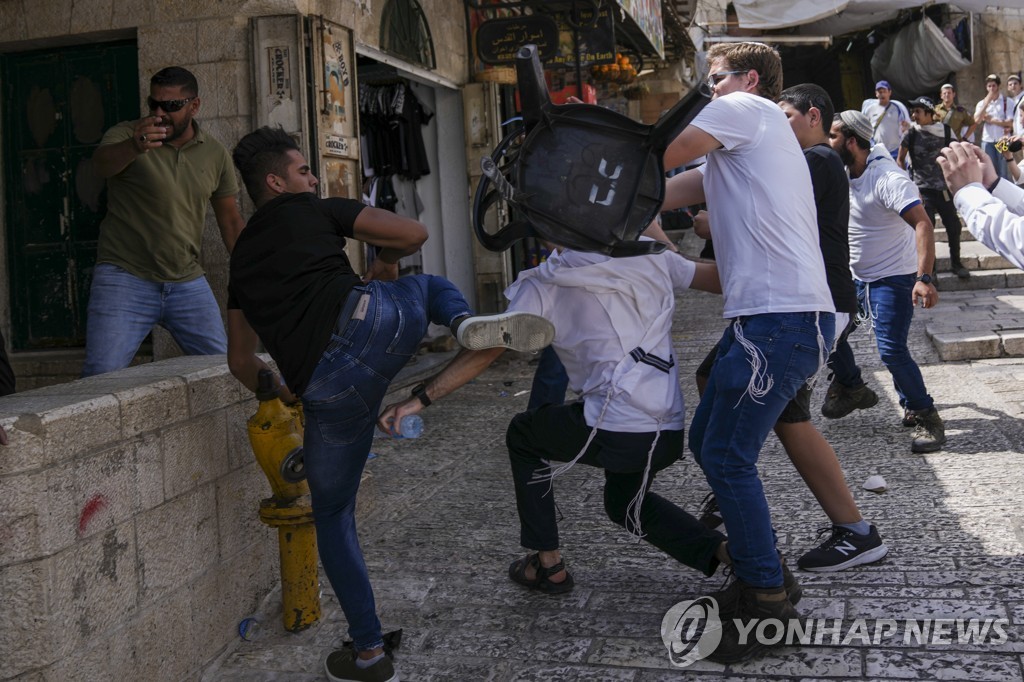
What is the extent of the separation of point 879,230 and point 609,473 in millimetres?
2981

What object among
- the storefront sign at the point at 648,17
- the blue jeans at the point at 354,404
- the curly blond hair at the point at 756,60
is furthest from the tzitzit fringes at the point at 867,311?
the storefront sign at the point at 648,17

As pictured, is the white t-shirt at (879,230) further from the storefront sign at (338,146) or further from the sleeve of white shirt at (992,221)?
Answer: the storefront sign at (338,146)

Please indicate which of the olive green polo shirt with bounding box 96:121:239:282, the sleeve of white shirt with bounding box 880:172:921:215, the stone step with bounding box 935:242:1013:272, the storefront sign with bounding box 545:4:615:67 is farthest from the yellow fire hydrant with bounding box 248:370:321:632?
the stone step with bounding box 935:242:1013:272

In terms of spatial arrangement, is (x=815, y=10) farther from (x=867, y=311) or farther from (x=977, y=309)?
(x=867, y=311)

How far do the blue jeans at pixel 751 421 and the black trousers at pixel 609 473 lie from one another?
231 mm

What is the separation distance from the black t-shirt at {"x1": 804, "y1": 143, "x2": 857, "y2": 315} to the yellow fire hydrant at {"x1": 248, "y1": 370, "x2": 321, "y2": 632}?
2.40 m

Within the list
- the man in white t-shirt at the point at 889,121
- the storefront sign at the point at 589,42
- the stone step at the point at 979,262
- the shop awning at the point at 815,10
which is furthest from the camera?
the shop awning at the point at 815,10

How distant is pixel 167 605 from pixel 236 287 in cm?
113

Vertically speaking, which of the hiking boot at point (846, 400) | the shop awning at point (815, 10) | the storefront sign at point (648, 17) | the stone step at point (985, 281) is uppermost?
the shop awning at point (815, 10)

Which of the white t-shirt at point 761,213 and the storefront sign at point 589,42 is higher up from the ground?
the storefront sign at point 589,42

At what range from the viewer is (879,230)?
19.1ft

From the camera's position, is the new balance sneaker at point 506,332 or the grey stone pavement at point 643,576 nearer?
the new balance sneaker at point 506,332

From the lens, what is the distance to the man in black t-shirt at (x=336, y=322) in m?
3.18

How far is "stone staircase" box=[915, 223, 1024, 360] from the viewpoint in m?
8.02
